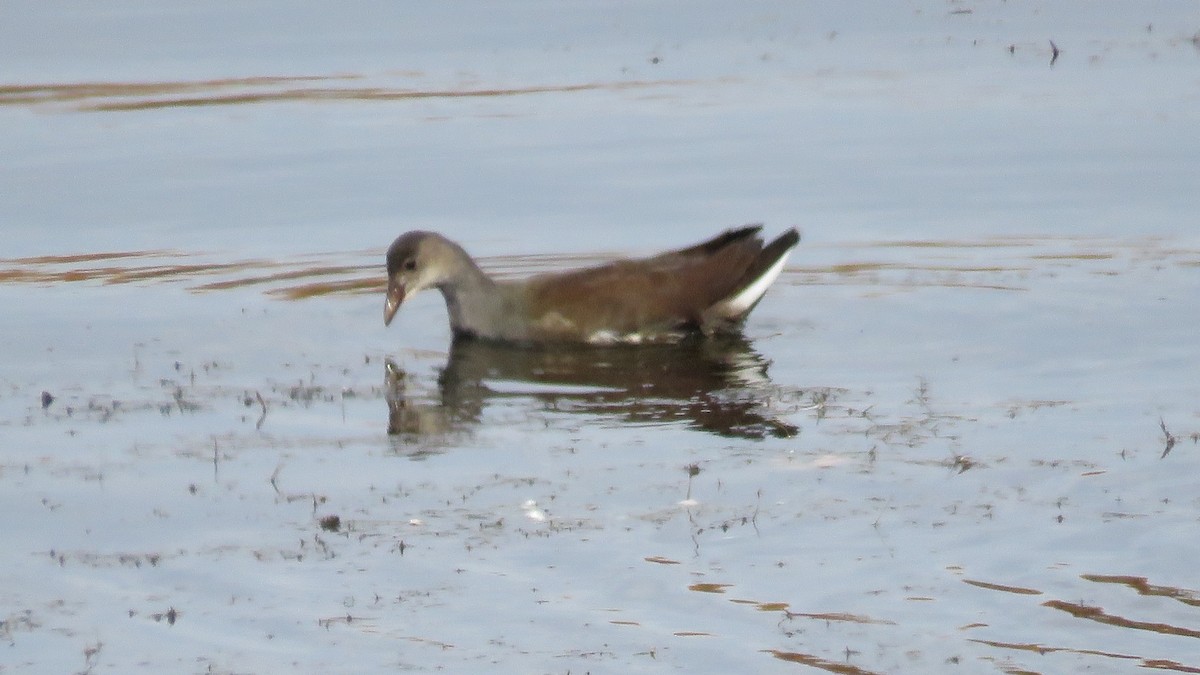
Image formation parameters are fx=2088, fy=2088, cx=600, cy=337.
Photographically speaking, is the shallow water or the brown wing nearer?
the shallow water

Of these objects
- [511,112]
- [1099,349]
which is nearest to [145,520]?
[1099,349]

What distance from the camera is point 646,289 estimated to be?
11.7m

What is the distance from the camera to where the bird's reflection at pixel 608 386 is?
973 centimetres

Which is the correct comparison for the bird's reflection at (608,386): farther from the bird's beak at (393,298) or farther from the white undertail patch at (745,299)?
the bird's beak at (393,298)

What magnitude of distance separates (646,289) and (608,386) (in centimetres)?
125

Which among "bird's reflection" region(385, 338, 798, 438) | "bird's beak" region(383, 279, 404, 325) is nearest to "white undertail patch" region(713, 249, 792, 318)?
"bird's reflection" region(385, 338, 798, 438)

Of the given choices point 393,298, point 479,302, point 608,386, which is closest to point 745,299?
point 479,302

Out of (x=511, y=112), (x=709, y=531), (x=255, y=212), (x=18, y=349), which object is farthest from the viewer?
(x=511, y=112)

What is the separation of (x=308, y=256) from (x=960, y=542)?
Answer: 7.22 m

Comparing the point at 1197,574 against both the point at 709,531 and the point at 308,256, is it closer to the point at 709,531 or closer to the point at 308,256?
the point at 709,531

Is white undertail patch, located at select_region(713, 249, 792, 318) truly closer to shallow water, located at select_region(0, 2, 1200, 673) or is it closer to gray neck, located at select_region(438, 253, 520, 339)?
shallow water, located at select_region(0, 2, 1200, 673)

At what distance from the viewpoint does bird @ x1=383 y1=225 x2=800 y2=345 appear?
11.6m

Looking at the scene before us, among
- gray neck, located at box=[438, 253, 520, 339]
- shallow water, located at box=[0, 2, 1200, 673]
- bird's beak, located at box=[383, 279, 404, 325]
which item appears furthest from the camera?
bird's beak, located at box=[383, 279, 404, 325]

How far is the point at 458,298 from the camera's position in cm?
1188
